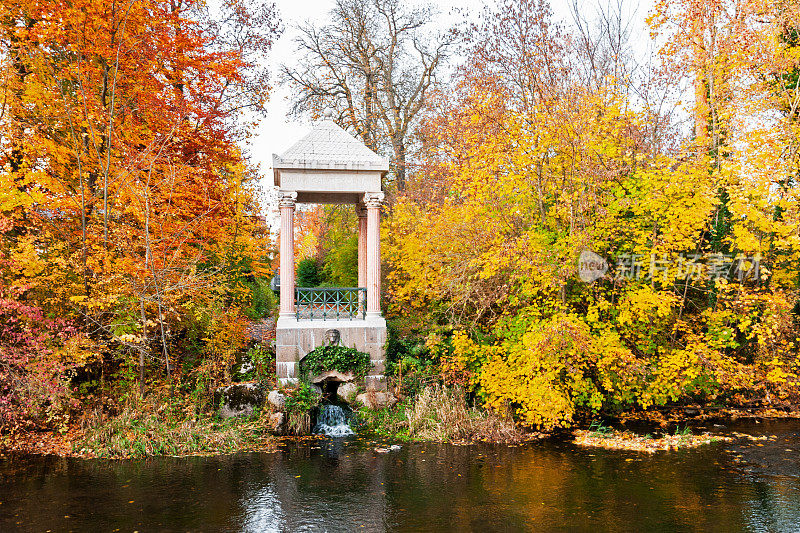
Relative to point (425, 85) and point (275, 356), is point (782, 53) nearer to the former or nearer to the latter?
point (425, 85)

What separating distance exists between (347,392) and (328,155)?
5.61 metres

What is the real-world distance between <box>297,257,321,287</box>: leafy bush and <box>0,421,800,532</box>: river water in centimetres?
1346

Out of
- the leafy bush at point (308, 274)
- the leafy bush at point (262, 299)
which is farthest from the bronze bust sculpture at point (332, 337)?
the leafy bush at point (308, 274)

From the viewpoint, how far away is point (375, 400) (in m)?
11.9

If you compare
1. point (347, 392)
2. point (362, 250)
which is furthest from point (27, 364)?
point (362, 250)

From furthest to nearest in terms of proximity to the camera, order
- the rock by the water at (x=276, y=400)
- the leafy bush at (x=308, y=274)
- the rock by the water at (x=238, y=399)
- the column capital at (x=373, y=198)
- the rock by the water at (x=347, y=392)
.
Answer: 1. the leafy bush at (x=308, y=274)
2. the column capital at (x=373, y=198)
3. the rock by the water at (x=347, y=392)
4. the rock by the water at (x=276, y=400)
5. the rock by the water at (x=238, y=399)

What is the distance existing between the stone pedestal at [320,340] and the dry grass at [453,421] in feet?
4.74

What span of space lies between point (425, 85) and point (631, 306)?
13.6m

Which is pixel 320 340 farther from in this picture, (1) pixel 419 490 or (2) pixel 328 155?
(1) pixel 419 490

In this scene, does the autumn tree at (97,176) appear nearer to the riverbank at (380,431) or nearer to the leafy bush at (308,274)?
the riverbank at (380,431)

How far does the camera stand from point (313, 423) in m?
11.4

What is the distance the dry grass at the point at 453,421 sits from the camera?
10.5 meters

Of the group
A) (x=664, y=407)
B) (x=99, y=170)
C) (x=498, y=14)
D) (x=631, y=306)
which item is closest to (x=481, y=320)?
(x=631, y=306)

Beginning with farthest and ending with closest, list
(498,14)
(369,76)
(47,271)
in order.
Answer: (369,76) → (498,14) → (47,271)
